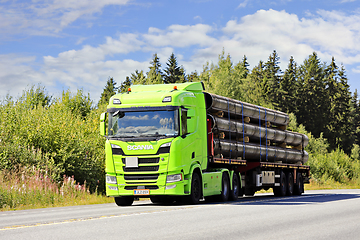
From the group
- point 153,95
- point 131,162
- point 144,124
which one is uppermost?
point 153,95

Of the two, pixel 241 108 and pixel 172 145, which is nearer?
pixel 172 145

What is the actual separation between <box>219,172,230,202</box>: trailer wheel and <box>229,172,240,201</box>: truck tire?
303 mm

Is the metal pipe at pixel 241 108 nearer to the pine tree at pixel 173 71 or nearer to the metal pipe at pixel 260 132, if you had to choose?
the metal pipe at pixel 260 132

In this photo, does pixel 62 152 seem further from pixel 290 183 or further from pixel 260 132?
pixel 290 183

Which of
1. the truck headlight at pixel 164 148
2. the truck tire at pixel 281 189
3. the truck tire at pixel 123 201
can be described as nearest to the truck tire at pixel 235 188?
the truck tire at pixel 123 201

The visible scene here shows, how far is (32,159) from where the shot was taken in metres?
20.7

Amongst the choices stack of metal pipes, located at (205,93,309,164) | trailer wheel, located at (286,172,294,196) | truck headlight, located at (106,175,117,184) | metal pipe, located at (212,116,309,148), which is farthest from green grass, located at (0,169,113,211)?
trailer wheel, located at (286,172,294,196)

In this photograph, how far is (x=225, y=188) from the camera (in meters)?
17.8

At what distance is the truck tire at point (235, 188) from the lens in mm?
18219

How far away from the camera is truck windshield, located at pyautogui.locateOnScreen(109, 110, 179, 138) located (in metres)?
14.5

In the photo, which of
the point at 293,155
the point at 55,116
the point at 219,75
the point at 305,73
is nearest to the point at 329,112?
the point at 305,73

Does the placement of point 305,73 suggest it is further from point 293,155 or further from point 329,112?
point 293,155

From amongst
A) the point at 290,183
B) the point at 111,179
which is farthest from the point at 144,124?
the point at 290,183

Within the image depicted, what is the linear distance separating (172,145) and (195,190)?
206cm
